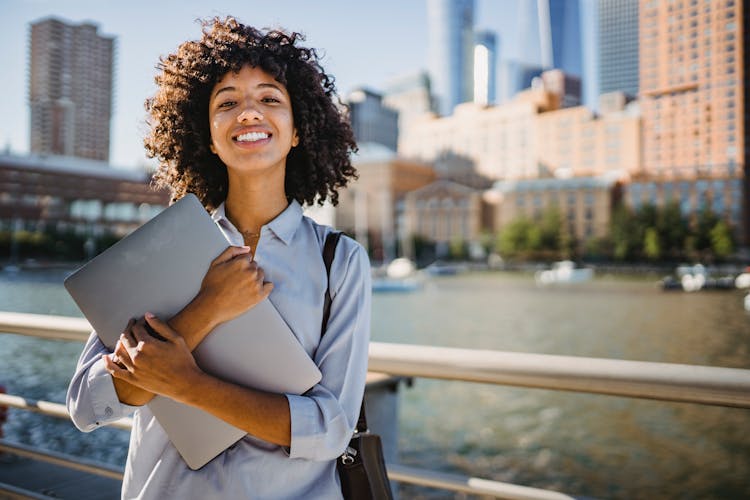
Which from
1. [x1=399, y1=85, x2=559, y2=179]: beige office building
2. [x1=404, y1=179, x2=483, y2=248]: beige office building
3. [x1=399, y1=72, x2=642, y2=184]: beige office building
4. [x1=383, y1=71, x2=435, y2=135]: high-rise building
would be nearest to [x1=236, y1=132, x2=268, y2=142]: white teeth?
[x1=404, y1=179, x2=483, y2=248]: beige office building

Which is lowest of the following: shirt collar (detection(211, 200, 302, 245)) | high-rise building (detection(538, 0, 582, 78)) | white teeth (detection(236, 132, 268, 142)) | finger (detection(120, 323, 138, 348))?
finger (detection(120, 323, 138, 348))

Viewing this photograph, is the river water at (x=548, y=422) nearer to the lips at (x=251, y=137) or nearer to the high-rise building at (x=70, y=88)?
the lips at (x=251, y=137)

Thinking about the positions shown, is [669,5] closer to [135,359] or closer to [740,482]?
[740,482]

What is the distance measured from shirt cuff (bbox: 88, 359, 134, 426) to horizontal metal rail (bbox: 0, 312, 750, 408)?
0.55 meters

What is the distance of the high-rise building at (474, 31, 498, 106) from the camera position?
12094 centimetres

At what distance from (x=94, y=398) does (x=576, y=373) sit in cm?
87

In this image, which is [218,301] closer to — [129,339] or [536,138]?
[129,339]

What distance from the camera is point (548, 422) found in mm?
12484

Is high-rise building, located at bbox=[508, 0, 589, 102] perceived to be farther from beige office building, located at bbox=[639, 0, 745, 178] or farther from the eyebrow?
the eyebrow

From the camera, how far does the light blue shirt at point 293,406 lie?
3.11ft

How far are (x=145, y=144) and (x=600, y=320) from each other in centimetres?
2773

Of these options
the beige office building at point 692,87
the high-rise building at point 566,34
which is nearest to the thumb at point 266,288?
the beige office building at point 692,87

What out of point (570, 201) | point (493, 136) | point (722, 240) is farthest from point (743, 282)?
point (493, 136)

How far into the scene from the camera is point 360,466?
1.01 m
